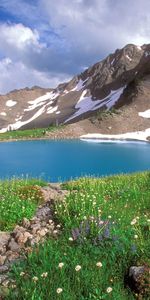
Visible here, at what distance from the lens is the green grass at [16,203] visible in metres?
13.8

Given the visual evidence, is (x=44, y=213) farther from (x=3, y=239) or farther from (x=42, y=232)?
(x=42, y=232)

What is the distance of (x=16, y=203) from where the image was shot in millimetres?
14914

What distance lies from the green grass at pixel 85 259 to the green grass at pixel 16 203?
5.32ft

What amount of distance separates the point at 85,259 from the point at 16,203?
682cm

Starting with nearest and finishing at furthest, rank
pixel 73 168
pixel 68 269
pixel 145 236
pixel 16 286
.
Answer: pixel 16 286, pixel 68 269, pixel 145 236, pixel 73 168

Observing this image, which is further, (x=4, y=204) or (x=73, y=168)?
(x=73, y=168)

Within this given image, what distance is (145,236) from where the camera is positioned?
9.91 metres

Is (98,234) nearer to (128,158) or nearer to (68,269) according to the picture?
(68,269)

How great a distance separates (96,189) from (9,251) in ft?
24.6

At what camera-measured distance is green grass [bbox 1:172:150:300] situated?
285 inches

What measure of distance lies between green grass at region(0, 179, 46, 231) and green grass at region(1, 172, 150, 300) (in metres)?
1.62

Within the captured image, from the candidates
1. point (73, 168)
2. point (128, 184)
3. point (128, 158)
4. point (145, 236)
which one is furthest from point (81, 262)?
point (128, 158)

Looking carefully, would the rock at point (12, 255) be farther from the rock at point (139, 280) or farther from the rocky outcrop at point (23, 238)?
the rock at point (139, 280)

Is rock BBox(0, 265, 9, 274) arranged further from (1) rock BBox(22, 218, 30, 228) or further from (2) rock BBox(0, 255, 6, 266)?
(1) rock BBox(22, 218, 30, 228)
